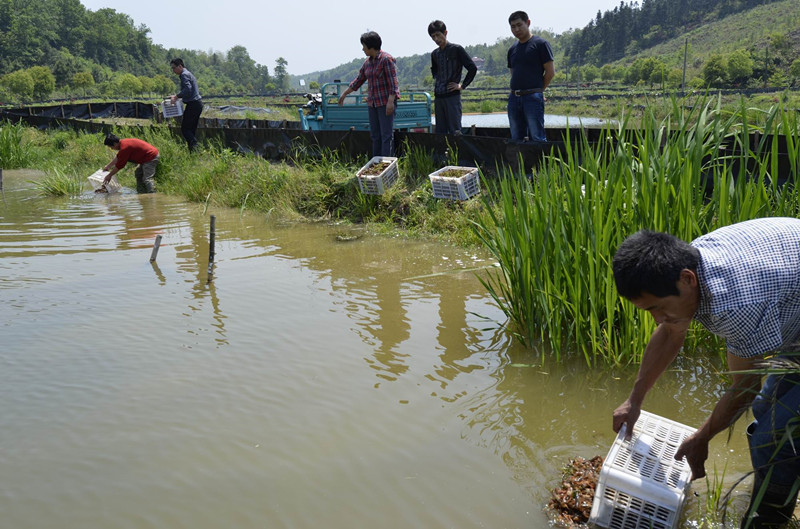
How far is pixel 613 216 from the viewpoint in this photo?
10.2 feet

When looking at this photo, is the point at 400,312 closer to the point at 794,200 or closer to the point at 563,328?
the point at 563,328

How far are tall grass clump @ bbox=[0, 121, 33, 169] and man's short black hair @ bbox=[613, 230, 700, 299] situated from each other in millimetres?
14178

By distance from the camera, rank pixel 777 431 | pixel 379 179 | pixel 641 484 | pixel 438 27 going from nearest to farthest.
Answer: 1. pixel 777 431
2. pixel 641 484
3. pixel 379 179
4. pixel 438 27

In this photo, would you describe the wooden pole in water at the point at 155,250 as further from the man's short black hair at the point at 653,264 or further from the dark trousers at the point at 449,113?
the man's short black hair at the point at 653,264

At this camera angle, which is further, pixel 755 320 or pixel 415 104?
pixel 415 104

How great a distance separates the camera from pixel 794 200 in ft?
9.21

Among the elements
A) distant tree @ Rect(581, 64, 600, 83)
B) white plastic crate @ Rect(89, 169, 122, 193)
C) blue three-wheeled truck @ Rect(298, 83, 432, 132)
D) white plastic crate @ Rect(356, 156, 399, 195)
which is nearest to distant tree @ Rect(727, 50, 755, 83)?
distant tree @ Rect(581, 64, 600, 83)

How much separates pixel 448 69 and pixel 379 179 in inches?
59.8

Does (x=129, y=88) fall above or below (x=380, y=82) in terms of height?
above

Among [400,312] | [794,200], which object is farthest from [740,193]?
[400,312]

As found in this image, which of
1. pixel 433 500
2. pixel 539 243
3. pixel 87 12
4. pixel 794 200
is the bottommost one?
pixel 433 500

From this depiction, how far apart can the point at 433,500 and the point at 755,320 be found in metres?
1.34

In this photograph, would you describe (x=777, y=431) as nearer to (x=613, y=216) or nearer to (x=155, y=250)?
(x=613, y=216)

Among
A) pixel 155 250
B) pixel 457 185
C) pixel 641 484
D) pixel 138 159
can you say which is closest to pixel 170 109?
pixel 138 159
